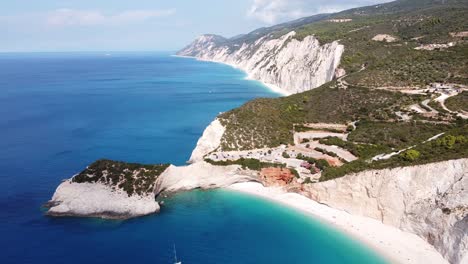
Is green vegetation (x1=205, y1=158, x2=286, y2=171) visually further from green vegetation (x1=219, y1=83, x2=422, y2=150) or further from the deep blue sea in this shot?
green vegetation (x1=219, y1=83, x2=422, y2=150)

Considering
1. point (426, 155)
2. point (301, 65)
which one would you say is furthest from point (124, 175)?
point (301, 65)

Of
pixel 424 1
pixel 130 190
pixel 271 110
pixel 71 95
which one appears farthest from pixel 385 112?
pixel 424 1

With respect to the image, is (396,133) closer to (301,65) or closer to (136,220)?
(136,220)

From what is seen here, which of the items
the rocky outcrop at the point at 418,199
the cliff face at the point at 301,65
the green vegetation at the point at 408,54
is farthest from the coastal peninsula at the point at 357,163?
the cliff face at the point at 301,65

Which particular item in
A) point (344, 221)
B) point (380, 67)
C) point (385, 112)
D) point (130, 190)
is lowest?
point (344, 221)

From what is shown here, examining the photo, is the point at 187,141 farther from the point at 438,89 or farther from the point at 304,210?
the point at 438,89

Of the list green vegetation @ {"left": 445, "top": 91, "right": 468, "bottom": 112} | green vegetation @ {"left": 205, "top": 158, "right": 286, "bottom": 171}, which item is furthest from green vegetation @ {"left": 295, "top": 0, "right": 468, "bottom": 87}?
green vegetation @ {"left": 205, "top": 158, "right": 286, "bottom": 171}
